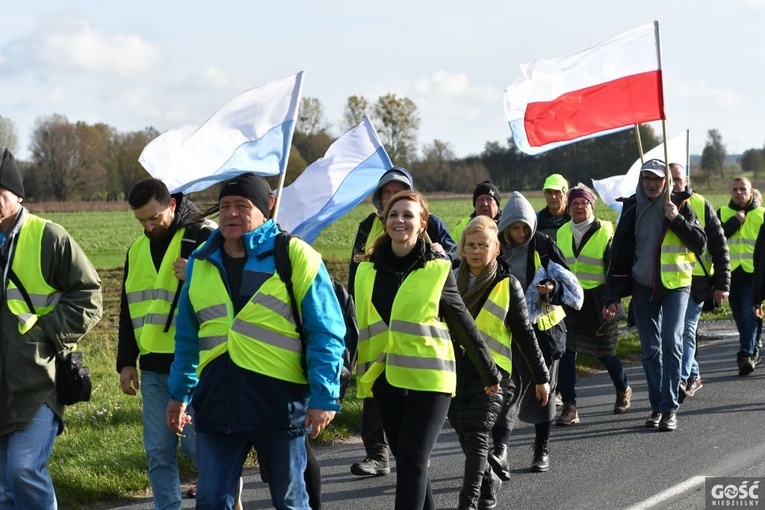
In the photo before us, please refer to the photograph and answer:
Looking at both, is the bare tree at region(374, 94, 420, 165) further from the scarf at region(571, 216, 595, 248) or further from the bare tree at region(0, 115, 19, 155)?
the scarf at region(571, 216, 595, 248)

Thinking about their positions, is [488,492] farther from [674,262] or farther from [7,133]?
[7,133]

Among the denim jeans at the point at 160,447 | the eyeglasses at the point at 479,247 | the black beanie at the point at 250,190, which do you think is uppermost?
the black beanie at the point at 250,190

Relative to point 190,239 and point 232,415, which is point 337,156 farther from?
point 232,415

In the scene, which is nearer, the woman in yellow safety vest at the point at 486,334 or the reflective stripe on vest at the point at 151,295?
the reflective stripe on vest at the point at 151,295

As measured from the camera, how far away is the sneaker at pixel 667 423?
8.20 meters

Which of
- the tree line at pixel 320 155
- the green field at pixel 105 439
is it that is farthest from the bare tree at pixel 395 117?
the green field at pixel 105 439

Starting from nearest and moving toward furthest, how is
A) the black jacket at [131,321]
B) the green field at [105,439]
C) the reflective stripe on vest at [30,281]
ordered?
the reflective stripe on vest at [30,281] < the black jacket at [131,321] < the green field at [105,439]

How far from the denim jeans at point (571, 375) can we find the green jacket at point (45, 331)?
15.1ft

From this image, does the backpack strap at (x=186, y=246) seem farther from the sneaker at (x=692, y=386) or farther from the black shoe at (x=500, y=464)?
the sneaker at (x=692, y=386)

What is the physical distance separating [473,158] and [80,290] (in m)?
87.7

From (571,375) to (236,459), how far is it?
185 inches

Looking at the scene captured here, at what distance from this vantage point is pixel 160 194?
578 centimetres

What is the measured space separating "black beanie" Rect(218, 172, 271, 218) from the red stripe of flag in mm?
4668

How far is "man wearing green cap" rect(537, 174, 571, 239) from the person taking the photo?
9445 mm
